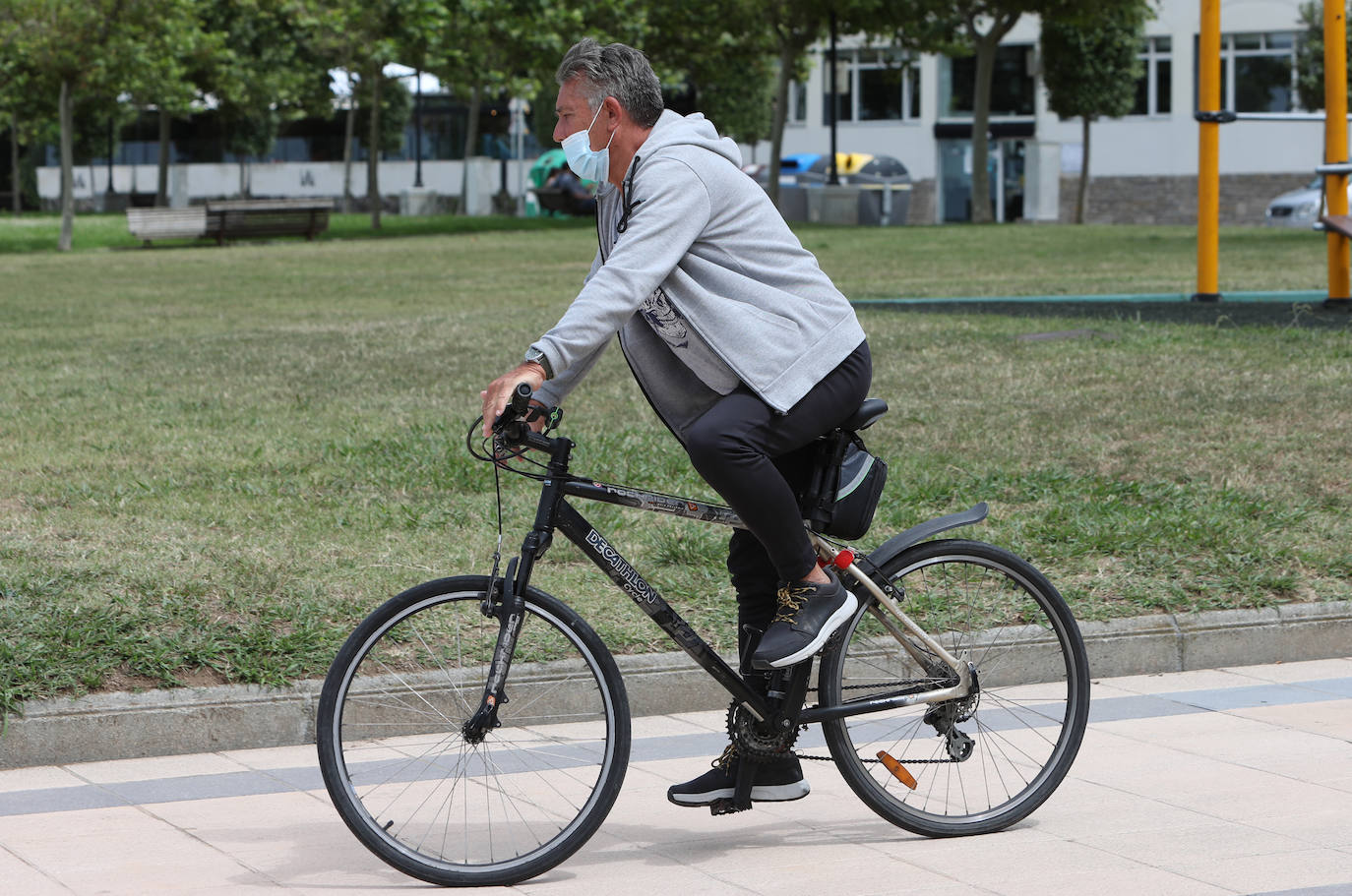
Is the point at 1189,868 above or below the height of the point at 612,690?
below

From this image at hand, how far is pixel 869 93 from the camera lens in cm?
6006

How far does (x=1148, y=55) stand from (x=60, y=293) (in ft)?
136

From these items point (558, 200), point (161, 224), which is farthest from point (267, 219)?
point (558, 200)

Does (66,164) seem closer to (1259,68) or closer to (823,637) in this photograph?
(823,637)

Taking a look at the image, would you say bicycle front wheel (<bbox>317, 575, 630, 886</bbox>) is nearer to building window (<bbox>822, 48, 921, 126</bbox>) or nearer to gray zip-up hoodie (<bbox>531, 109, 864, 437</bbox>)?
gray zip-up hoodie (<bbox>531, 109, 864, 437</bbox>)

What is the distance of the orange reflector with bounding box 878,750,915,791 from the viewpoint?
4.52 meters

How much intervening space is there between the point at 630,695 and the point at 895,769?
51.9 inches

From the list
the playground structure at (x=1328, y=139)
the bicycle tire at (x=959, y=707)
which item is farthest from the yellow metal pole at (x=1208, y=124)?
the bicycle tire at (x=959, y=707)

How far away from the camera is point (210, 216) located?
3516cm

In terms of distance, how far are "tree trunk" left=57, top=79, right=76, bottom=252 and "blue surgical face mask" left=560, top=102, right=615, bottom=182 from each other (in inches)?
1168

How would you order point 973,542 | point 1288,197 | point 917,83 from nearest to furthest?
point 973,542 → point 1288,197 → point 917,83

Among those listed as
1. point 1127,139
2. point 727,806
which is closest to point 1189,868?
point 727,806

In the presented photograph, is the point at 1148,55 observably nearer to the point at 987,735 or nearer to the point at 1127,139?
the point at 1127,139

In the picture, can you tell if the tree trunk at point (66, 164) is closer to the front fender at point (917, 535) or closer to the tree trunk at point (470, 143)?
the tree trunk at point (470, 143)
